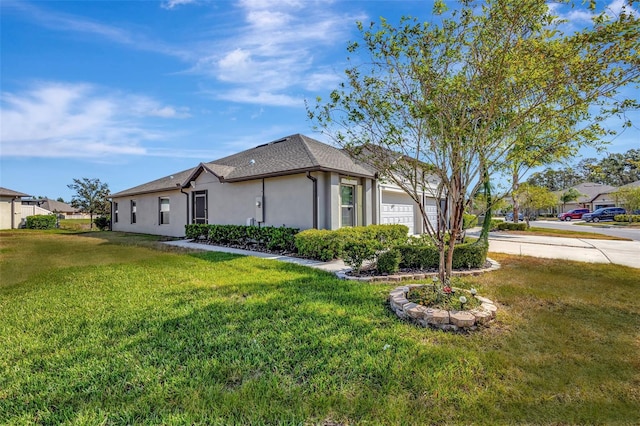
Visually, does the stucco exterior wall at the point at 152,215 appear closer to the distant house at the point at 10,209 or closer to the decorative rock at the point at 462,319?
the distant house at the point at 10,209

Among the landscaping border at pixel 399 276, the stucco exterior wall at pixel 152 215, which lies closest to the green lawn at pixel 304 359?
the landscaping border at pixel 399 276

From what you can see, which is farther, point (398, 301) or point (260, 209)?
point (260, 209)

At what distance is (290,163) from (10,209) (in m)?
28.7

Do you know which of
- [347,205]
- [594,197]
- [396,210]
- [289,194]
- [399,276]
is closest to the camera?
[399,276]

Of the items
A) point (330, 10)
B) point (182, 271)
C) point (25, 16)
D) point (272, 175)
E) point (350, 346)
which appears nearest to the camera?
point (350, 346)

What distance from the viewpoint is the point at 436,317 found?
399cm

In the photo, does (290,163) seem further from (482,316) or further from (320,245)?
(482,316)

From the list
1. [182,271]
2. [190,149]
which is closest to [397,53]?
[182,271]

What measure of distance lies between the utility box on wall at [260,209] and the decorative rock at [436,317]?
30.8 feet

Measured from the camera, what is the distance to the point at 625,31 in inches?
140

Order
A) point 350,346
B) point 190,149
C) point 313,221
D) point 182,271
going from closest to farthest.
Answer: point 350,346
point 182,271
point 313,221
point 190,149

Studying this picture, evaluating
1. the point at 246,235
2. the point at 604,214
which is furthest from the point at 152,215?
the point at 604,214

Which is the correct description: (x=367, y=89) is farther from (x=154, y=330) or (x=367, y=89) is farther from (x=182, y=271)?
(x=182, y=271)

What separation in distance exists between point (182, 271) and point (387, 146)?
19.5 feet
